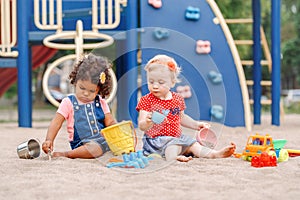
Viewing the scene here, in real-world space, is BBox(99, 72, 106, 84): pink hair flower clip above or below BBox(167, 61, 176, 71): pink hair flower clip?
below

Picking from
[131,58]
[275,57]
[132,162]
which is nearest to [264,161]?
[132,162]

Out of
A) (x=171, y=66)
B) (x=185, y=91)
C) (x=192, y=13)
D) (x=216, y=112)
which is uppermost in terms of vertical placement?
(x=192, y=13)

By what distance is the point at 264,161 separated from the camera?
321cm

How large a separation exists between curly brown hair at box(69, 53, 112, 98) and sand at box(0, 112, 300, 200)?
455mm

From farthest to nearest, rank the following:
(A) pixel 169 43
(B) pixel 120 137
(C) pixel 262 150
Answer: (A) pixel 169 43, (C) pixel 262 150, (B) pixel 120 137

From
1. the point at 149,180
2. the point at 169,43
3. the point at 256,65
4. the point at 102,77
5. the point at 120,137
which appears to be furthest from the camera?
the point at 256,65

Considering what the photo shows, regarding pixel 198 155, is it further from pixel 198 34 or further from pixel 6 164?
pixel 198 34

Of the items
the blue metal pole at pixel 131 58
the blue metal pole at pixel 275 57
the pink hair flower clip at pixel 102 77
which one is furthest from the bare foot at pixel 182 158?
the blue metal pole at pixel 275 57

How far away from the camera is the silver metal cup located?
3594mm

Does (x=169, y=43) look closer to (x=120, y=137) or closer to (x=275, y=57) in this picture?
(x=275, y=57)

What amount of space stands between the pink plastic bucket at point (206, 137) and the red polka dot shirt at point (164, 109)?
178mm

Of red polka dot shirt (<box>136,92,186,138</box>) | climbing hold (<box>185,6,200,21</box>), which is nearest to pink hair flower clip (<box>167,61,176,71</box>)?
red polka dot shirt (<box>136,92,186,138</box>)

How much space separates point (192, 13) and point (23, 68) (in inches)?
77.4

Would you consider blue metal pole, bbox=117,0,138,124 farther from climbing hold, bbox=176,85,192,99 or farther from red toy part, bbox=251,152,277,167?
red toy part, bbox=251,152,277,167
